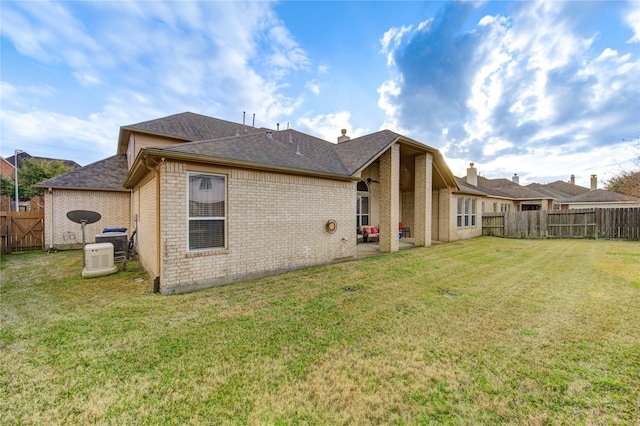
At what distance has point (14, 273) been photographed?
7406 millimetres

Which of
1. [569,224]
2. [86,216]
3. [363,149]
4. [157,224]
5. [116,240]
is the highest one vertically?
[363,149]

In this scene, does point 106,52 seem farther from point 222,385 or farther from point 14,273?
point 222,385

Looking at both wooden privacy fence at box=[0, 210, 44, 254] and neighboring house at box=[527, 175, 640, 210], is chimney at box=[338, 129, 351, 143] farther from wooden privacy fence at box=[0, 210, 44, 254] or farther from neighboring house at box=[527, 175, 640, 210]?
neighboring house at box=[527, 175, 640, 210]

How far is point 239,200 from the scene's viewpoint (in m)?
6.46

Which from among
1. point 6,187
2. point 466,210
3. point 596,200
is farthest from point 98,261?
point 596,200

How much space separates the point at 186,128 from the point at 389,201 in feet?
40.1

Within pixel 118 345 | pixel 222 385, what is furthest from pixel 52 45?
pixel 222 385

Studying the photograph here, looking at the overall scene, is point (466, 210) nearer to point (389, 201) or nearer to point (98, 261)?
point (389, 201)

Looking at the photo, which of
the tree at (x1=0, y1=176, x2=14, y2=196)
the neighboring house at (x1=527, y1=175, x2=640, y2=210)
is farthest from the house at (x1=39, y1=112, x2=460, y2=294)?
the neighboring house at (x1=527, y1=175, x2=640, y2=210)

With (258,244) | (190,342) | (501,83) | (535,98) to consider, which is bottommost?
(190,342)

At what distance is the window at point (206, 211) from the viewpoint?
230 inches

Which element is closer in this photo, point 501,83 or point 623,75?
point 623,75

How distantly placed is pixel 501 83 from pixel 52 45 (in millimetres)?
20528

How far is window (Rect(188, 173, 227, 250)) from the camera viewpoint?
584 cm
